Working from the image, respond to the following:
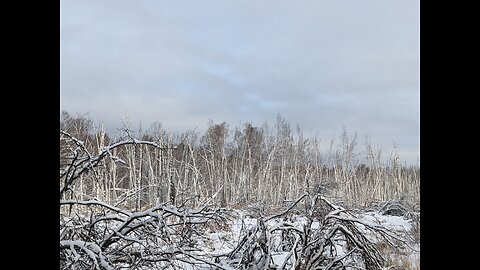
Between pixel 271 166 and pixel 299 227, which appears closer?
pixel 299 227

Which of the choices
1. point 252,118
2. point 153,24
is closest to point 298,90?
point 252,118

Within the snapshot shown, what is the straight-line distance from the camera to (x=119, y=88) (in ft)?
5.64

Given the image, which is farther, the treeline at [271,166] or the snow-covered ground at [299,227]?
the treeline at [271,166]

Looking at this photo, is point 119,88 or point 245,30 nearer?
point 245,30

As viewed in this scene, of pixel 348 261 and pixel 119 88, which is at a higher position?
pixel 119 88

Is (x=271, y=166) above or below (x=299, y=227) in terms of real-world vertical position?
above

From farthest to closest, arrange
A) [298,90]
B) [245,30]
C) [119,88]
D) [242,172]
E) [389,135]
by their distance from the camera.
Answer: [242,172], [389,135], [298,90], [119,88], [245,30]

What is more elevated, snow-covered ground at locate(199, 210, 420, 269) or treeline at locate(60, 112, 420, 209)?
treeline at locate(60, 112, 420, 209)

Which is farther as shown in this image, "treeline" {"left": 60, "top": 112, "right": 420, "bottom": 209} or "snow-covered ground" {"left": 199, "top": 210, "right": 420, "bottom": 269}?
"treeline" {"left": 60, "top": 112, "right": 420, "bottom": 209}

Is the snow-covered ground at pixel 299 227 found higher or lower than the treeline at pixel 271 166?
lower

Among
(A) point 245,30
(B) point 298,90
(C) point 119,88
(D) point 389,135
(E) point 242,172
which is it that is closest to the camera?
(A) point 245,30
